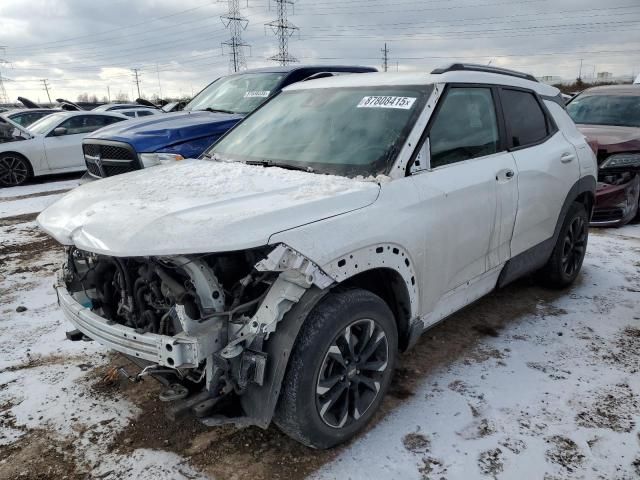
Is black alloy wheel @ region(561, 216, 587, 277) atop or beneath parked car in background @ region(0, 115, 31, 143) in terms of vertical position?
beneath

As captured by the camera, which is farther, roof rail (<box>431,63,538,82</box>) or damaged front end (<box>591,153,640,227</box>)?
damaged front end (<box>591,153,640,227</box>)

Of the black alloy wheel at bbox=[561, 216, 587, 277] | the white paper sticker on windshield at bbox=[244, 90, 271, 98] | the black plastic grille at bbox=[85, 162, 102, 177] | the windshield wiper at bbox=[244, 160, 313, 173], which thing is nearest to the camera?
the windshield wiper at bbox=[244, 160, 313, 173]

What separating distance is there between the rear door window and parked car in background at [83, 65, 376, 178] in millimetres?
2224

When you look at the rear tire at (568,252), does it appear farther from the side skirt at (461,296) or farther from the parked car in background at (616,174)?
the parked car in background at (616,174)

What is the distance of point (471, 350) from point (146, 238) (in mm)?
2473

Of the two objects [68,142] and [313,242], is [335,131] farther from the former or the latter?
[68,142]

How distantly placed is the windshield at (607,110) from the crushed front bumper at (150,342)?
24.5 ft

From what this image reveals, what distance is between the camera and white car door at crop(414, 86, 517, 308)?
2945 millimetres

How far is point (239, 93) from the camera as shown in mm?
7082

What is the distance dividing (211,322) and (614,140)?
6655 mm

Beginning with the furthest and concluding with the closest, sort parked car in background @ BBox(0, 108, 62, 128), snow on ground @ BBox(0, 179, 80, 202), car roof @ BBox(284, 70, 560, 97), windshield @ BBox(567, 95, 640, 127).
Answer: parked car in background @ BBox(0, 108, 62, 128) < snow on ground @ BBox(0, 179, 80, 202) < windshield @ BBox(567, 95, 640, 127) < car roof @ BBox(284, 70, 560, 97)

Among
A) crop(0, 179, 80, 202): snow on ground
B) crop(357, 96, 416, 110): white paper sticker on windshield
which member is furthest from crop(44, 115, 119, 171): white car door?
crop(357, 96, 416, 110): white paper sticker on windshield

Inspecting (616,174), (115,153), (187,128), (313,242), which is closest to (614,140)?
(616,174)

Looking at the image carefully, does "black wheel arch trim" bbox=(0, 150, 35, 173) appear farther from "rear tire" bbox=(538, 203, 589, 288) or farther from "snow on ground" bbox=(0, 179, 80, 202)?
"rear tire" bbox=(538, 203, 589, 288)
